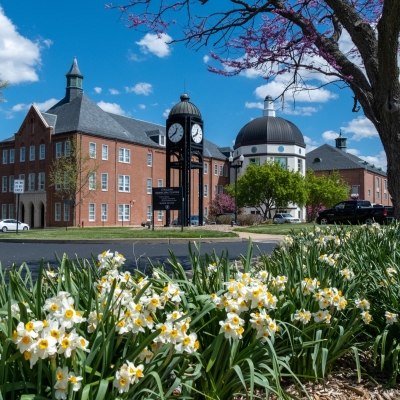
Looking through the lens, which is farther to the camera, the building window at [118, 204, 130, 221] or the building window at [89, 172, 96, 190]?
the building window at [118, 204, 130, 221]

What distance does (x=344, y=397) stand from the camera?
3.00 m

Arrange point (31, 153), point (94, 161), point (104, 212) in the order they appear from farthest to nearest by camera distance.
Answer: point (31, 153), point (104, 212), point (94, 161)

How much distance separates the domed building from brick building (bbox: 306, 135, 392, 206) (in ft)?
34.7

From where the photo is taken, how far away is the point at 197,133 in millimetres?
34719

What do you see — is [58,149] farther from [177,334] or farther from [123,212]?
[177,334]

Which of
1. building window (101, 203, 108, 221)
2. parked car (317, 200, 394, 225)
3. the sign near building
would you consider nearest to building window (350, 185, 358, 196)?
building window (101, 203, 108, 221)

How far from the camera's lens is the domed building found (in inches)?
2874

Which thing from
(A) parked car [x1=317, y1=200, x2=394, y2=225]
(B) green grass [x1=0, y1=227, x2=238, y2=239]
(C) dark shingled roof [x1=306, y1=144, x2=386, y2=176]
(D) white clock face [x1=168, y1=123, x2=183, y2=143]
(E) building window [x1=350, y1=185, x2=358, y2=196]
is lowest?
(B) green grass [x1=0, y1=227, x2=238, y2=239]

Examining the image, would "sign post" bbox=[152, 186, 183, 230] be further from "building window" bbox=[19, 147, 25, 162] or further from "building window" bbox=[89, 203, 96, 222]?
"building window" bbox=[19, 147, 25, 162]

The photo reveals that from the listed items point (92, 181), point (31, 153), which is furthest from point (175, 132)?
point (31, 153)

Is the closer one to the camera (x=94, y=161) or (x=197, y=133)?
(x=197, y=133)

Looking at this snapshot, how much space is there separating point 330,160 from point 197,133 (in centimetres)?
5649

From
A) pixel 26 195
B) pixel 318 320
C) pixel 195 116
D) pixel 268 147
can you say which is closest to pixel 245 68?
pixel 318 320

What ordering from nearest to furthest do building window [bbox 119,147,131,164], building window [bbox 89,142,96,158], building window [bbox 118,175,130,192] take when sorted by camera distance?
building window [bbox 89,142,96,158] → building window [bbox 118,175,130,192] → building window [bbox 119,147,131,164]
